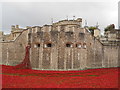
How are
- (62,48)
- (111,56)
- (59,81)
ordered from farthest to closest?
(111,56), (62,48), (59,81)

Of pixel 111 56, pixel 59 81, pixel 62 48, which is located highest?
pixel 62 48

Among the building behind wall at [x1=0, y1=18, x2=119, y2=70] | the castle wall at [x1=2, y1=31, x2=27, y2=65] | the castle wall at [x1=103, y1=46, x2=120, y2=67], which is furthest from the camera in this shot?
the castle wall at [x1=2, y1=31, x2=27, y2=65]

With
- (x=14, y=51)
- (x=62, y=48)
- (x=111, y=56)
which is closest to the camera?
(x=62, y=48)

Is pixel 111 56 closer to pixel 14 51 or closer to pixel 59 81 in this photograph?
pixel 59 81

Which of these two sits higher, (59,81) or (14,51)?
(14,51)

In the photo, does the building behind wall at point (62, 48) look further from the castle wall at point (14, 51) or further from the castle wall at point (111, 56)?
the castle wall at point (14, 51)

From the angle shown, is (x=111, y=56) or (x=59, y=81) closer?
(x=59, y=81)

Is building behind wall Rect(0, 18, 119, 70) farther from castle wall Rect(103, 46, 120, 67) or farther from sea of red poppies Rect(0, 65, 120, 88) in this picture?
sea of red poppies Rect(0, 65, 120, 88)

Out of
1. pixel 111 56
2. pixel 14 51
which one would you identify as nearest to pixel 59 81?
pixel 14 51

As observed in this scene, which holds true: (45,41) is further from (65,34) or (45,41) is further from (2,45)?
(2,45)

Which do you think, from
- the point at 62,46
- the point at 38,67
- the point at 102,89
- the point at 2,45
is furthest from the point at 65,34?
the point at 2,45

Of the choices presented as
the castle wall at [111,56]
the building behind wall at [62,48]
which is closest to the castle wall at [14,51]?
the building behind wall at [62,48]

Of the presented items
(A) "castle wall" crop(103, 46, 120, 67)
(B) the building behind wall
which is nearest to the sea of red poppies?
(B) the building behind wall

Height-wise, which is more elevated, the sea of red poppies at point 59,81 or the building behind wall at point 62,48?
the building behind wall at point 62,48
